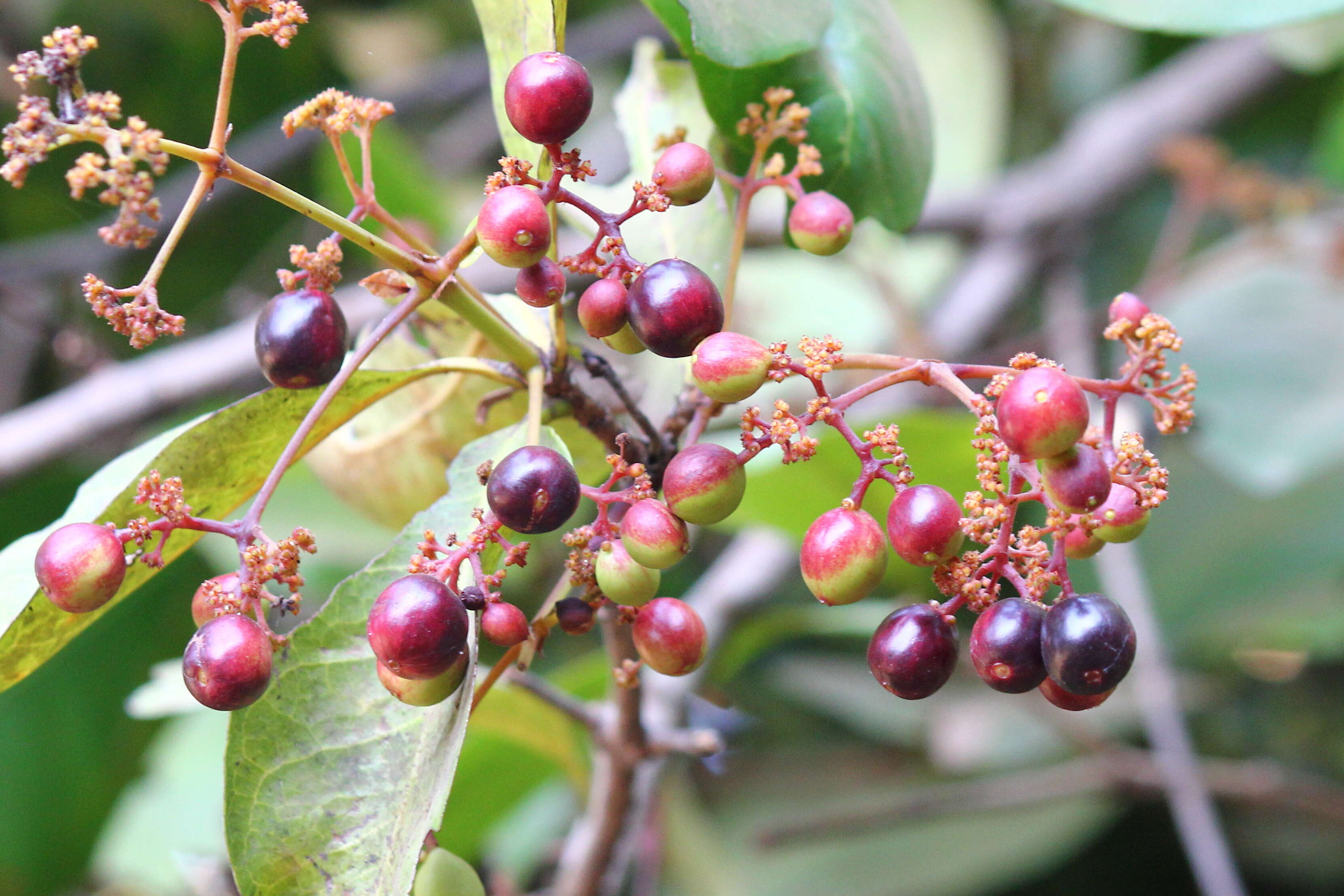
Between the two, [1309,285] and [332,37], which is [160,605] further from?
[1309,285]

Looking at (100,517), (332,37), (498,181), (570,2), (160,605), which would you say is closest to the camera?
(498,181)

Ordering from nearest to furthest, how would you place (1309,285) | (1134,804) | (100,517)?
(100,517) < (1134,804) < (1309,285)

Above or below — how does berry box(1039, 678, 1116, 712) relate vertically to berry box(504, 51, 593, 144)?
below

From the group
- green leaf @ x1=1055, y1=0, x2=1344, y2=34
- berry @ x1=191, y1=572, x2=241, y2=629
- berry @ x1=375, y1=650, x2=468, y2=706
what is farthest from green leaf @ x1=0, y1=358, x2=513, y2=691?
green leaf @ x1=1055, y1=0, x2=1344, y2=34

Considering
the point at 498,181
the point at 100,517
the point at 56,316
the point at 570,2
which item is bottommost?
the point at 100,517

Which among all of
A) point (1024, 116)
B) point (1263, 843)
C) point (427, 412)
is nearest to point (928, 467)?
point (427, 412)

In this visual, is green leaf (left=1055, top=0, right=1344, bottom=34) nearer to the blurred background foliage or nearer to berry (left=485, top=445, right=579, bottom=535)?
the blurred background foliage

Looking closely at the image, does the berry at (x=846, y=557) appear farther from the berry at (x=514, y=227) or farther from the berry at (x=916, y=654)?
the berry at (x=514, y=227)
